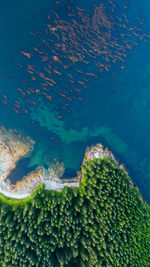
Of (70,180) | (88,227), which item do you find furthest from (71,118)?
(88,227)

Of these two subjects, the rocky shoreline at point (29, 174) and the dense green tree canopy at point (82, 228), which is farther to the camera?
the rocky shoreline at point (29, 174)

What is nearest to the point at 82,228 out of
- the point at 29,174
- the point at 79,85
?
the point at 29,174

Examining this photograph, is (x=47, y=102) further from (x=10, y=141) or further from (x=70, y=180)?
(x=70, y=180)

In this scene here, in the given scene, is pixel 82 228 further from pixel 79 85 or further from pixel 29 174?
pixel 79 85

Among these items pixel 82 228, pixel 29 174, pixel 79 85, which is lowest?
pixel 82 228

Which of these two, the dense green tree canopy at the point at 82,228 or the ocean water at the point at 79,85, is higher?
the ocean water at the point at 79,85
